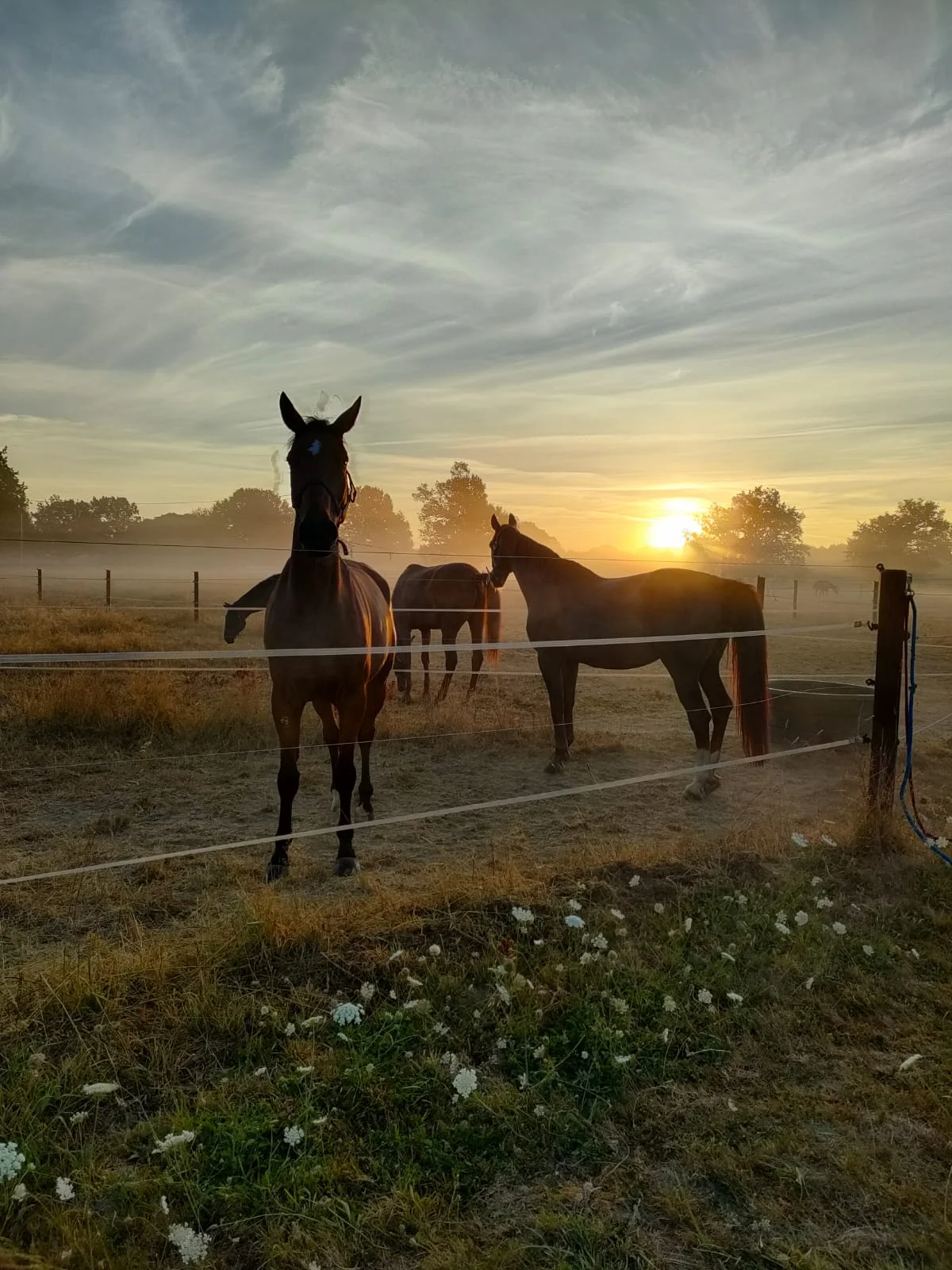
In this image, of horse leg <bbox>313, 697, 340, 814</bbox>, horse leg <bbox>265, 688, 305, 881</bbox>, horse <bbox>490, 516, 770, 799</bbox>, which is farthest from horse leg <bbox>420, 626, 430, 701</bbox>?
horse leg <bbox>265, 688, 305, 881</bbox>

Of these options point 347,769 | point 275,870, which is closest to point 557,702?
point 347,769

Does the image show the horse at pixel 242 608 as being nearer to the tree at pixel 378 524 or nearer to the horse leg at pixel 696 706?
the horse leg at pixel 696 706

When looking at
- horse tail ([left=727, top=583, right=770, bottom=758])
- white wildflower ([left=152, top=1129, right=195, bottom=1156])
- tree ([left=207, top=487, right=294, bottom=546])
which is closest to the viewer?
white wildflower ([left=152, top=1129, right=195, bottom=1156])

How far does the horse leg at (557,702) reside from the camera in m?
6.88

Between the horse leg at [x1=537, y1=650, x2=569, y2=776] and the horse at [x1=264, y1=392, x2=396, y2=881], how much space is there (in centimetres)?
277

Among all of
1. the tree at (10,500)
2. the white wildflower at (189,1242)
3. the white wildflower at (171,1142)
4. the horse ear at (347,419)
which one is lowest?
the white wildflower at (189,1242)

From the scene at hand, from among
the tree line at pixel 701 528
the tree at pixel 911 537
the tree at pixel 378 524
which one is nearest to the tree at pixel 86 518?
the tree line at pixel 701 528

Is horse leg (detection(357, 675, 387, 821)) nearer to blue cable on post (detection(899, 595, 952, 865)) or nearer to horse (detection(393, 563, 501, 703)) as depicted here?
blue cable on post (detection(899, 595, 952, 865))

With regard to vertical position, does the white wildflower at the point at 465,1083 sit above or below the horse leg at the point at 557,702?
below

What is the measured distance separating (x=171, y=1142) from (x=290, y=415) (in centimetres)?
345

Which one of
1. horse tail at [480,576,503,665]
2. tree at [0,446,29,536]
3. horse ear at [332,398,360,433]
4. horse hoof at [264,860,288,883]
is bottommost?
horse hoof at [264,860,288,883]

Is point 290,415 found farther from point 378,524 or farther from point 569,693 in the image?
point 378,524

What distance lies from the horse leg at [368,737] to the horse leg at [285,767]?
106cm

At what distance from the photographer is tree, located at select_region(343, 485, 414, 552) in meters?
68.0
